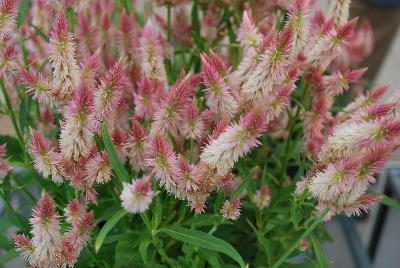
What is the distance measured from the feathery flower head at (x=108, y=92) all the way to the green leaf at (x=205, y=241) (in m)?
0.16

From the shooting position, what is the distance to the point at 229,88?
57 cm

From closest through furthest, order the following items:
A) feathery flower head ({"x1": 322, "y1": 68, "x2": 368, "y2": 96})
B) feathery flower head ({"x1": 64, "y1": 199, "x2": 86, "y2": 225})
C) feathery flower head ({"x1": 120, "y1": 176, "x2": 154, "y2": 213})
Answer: feathery flower head ({"x1": 120, "y1": 176, "x2": 154, "y2": 213}) → feathery flower head ({"x1": 64, "y1": 199, "x2": 86, "y2": 225}) → feathery flower head ({"x1": 322, "y1": 68, "x2": 368, "y2": 96})

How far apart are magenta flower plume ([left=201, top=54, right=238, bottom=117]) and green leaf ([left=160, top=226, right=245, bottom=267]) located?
0.14 metres

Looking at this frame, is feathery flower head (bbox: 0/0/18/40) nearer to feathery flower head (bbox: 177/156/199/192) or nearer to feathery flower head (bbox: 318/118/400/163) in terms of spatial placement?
feathery flower head (bbox: 177/156/199/192)

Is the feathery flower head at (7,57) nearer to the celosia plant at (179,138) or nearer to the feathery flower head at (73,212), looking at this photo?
the celosia plant at (179,138)

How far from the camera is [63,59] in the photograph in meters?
0.55

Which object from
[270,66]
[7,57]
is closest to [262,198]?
[270,66]

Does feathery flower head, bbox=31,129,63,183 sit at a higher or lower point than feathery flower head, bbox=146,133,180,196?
lower

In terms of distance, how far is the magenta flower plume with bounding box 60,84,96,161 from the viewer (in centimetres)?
50

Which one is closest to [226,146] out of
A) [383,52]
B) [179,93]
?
[179,93]

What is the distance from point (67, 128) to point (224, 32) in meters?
0.47

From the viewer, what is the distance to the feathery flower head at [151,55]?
70 cm

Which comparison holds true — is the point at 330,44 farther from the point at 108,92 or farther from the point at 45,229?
the point at 45,229

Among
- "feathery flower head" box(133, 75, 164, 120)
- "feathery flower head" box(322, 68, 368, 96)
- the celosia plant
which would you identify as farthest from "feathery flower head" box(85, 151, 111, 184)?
"feathery flower head" box(322, 68, 368, 96)
